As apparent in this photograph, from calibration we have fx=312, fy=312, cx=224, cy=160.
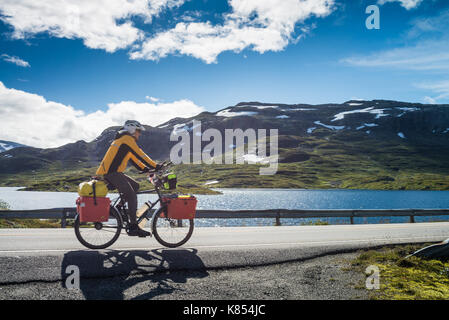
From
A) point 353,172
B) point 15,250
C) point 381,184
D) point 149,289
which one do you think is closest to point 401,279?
point 149,289

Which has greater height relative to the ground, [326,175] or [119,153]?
[326,175]

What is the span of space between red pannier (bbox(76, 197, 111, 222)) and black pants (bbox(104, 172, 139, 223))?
401 millimetres

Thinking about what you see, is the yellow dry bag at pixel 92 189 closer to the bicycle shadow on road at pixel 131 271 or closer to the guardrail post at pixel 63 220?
the bicycle shadow on road at pixel 131 271

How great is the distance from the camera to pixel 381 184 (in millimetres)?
136125

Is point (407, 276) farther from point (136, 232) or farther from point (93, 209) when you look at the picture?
point (93, 209)

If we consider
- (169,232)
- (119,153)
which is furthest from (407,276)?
(119,153)

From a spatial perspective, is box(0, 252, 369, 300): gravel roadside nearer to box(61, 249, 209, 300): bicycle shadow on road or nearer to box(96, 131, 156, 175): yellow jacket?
box(61, 249, 209, 300): bicycle shadow on road

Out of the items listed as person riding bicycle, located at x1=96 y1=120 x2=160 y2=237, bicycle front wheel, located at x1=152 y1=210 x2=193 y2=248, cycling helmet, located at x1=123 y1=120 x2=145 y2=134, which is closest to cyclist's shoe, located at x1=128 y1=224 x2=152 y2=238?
person riding bicycle, located at x1=96 y1=120 x2=160 y2=237

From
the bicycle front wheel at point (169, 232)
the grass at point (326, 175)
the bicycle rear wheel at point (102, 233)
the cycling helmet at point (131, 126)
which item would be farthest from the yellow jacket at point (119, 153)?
the grass at point (326, 175)

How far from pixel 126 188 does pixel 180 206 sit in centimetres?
126

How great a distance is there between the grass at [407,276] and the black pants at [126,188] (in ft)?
15.6

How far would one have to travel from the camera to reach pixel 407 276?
19.6 feet

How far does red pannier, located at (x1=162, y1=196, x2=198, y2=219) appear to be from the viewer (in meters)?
7.08

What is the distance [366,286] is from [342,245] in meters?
3.77
